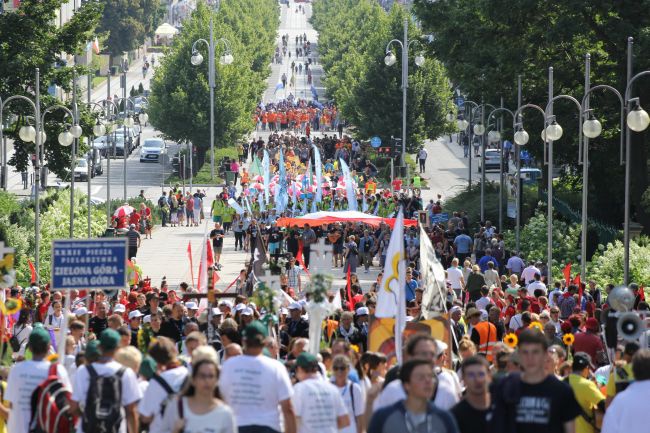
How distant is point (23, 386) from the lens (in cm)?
1408

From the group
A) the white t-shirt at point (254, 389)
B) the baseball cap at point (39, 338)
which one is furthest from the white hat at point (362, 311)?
the white t-shirt at point (254, 389)

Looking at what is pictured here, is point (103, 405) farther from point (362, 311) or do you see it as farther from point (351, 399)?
point (362, 311)

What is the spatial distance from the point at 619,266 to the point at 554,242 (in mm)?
6465

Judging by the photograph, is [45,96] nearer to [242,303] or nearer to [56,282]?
[242,303]

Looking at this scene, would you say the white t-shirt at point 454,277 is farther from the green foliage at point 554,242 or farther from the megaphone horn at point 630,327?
the megaphone horn at point 630,327

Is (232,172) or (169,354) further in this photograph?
(232,172)

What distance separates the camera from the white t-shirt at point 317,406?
13.0 metres

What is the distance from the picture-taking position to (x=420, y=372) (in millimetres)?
11000

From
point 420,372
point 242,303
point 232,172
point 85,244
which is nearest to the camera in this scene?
point 420,372

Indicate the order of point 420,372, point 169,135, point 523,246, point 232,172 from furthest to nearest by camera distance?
point 169,135 → point 232,172 → point 523,246 → point 420,372

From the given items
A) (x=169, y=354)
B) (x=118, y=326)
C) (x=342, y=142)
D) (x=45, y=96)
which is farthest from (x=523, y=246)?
(x=342, y=142)

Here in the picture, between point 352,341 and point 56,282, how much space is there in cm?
494

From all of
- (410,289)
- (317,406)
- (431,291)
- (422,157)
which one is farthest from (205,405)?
(422,157)

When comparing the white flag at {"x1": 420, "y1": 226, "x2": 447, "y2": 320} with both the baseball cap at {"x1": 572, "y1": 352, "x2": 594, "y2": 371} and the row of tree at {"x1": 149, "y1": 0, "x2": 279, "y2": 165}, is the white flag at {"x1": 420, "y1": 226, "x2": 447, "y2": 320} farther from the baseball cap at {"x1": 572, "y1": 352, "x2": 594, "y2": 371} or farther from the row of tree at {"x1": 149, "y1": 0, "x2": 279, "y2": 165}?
the row of tree at {"x1": 149, "y1": 0, "x2": 279, "y2": 165}
